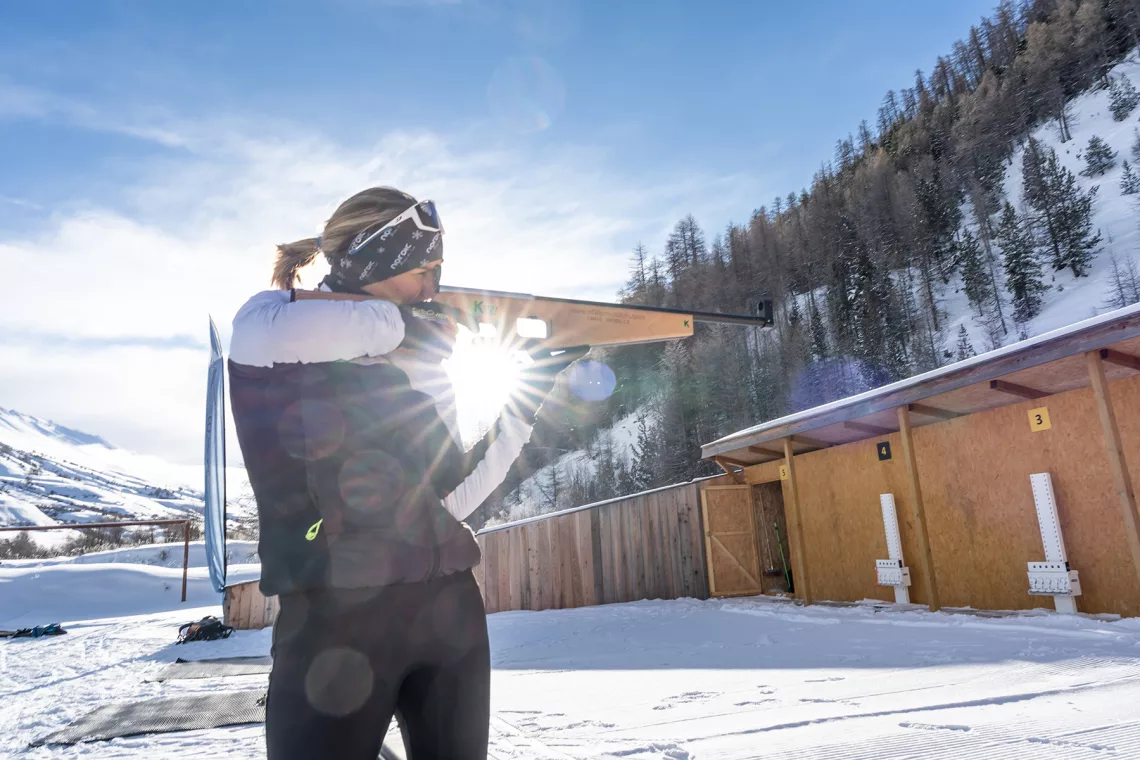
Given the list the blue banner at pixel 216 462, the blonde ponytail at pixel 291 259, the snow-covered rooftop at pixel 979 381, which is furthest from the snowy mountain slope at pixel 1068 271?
the blonde ponytail at pixel 291 259

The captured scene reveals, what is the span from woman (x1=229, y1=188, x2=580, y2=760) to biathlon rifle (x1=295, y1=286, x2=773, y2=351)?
0.90 metres

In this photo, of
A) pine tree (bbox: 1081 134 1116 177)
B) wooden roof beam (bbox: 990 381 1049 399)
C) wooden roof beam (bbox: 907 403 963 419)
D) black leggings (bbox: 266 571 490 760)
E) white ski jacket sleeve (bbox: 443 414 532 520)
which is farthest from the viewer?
pine tree (bbox: 1081 134 1116 177)

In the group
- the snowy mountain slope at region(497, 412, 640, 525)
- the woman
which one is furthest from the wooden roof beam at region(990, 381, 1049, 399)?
the snowy mountain slope at region(497, 412, 640, 525)

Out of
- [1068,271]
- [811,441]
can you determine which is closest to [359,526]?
[811,441]

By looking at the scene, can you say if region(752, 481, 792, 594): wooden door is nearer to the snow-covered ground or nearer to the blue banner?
the snow-covered ground

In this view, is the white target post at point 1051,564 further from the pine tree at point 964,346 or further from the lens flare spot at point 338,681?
the pine tree at point 964,346

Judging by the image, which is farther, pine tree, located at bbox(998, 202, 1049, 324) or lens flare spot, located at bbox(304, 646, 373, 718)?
pine tree, located at bbox(998, 202, 1049, 324)

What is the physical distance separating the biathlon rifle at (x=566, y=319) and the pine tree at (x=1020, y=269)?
3764 cm

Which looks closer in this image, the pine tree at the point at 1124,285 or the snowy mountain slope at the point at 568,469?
the pine tree at the point at 1124,285

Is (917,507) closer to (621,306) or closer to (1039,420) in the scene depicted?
(1039,420)

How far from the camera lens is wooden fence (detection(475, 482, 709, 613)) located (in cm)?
1155

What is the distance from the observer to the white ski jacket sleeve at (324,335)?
3.29 feet

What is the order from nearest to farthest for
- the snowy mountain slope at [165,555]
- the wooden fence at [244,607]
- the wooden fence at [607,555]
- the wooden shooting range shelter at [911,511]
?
1. the wooden shooting range shelter at [911,511]
2. the wooden fence at [244,607]
3. the wooden fence at [607,555]
4. the snowy mountain slope at [165,555]

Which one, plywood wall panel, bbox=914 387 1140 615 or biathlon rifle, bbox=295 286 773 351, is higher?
biathlon rifle, bbox=295 286 773 351
